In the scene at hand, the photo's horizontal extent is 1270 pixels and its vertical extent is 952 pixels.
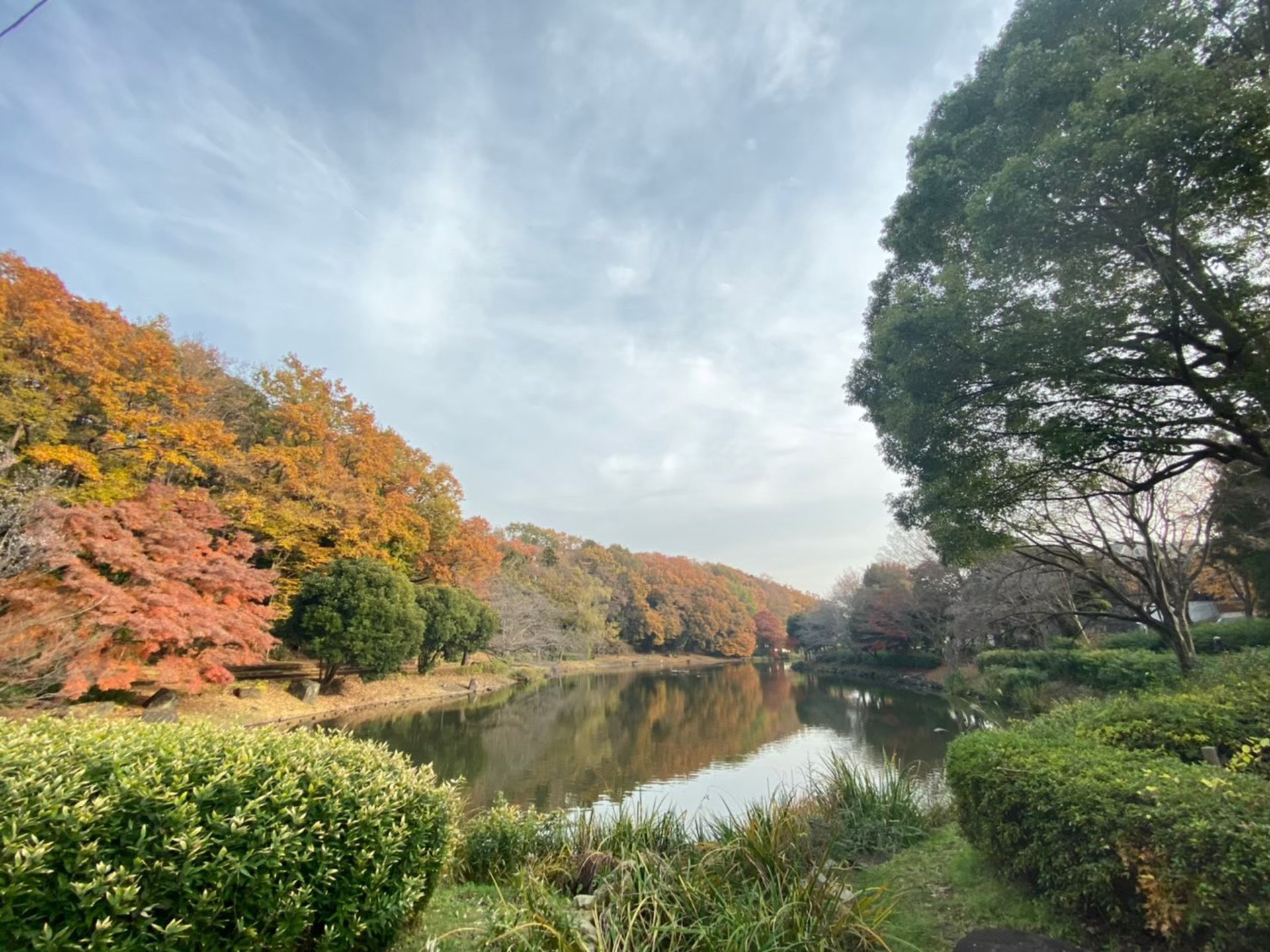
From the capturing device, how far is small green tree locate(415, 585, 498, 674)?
18.9m

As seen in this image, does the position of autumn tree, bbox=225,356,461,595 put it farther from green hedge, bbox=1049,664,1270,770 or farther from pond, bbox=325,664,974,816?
green hedge, bbox=1049,664,1270,770

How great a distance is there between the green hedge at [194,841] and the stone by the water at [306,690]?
1384 centimetres

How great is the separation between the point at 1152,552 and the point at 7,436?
19873 mm

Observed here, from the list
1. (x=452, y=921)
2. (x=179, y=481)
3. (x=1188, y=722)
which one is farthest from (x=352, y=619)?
(x=1188, y=722)

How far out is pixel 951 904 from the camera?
337cm

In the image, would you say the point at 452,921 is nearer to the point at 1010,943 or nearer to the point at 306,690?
the point at 1010,943

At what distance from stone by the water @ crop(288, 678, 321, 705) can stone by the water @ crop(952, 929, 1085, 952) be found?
51.1ft

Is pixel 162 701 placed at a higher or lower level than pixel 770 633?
lower

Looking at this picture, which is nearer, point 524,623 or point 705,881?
point 705,881

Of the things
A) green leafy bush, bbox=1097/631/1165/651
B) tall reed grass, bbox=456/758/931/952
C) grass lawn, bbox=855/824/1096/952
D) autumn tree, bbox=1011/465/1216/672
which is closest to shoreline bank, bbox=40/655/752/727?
tall reed grass, bbox=456/758/931/952

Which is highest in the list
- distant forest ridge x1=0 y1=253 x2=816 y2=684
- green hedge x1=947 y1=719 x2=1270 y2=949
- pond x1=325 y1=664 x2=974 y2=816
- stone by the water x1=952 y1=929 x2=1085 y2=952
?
distant forest ridge x1=0 y1=253 x2=816 y2=684

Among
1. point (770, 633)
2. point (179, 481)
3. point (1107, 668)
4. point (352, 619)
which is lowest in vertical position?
point (1107, 668)

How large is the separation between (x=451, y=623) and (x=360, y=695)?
3.59 metres

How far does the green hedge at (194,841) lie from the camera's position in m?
1.71
